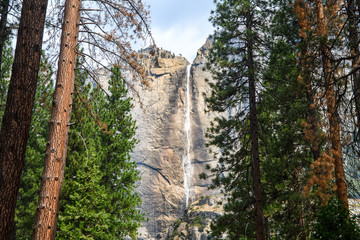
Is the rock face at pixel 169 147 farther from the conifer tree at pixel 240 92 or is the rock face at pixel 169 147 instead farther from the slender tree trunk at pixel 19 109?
the slender tree trunk at pixel 19 109

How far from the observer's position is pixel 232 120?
11.0 m

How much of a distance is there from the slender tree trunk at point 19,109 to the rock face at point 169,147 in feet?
154

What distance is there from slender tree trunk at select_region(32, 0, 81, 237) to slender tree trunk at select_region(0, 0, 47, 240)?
35 cm

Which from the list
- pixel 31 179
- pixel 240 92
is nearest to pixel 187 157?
pixel 31 179

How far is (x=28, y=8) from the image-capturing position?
407cm

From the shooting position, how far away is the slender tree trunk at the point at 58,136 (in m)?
3.75

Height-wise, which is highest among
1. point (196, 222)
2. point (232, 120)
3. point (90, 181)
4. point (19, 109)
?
point (232, 120)

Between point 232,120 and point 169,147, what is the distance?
1931 inches

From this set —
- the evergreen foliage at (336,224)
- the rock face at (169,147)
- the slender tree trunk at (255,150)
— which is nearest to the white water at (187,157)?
the rock face at (169,147)

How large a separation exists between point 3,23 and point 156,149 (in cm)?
5241

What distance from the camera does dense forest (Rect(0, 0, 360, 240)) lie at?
13.1 ft

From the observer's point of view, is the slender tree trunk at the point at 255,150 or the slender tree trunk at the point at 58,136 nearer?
the slender tree trunk at the point at 58,136

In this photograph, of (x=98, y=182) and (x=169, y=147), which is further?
(x=169, y=147)

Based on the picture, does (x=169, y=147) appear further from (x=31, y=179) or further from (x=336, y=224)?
(x=336, y=224)
